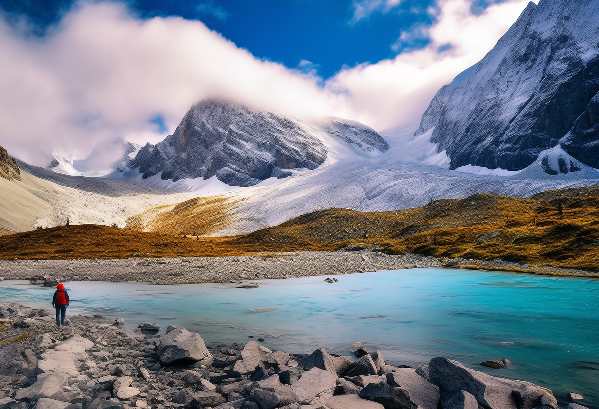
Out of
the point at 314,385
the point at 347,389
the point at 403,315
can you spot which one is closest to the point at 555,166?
the point at 403,315

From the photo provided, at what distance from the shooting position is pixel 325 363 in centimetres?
1069

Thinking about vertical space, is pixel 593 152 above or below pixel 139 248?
above

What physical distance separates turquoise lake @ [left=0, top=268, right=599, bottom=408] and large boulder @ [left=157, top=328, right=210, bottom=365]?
337cm

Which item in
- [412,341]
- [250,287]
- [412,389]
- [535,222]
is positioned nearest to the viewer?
[412,389]

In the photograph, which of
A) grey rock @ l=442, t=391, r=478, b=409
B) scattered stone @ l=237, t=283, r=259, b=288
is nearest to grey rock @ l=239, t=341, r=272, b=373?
grey rock @ l=442, t=391, r=478, b=409

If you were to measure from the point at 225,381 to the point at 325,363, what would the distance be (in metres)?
2.88

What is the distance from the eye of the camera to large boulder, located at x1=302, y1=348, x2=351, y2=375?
10.7 m

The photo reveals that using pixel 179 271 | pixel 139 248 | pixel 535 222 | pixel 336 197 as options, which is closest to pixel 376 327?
pixel 179 271

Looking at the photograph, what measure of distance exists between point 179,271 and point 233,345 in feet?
104

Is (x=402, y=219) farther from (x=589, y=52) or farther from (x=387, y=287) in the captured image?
(x=589, y=52)

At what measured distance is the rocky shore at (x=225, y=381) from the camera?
8688mm

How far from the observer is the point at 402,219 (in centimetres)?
9519

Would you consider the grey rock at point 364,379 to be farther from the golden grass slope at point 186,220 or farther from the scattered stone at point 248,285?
the golden grass slope at point 186,220

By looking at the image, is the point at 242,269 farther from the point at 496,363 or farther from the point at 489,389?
the point at 489,389
